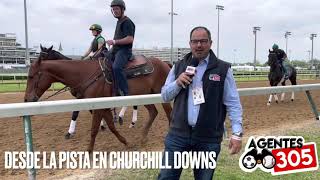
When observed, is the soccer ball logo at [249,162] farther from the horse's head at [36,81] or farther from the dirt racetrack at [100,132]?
the horse's head at [36,81]

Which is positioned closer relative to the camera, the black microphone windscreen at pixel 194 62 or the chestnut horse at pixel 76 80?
the black microphone windscreen at pixel 194 62

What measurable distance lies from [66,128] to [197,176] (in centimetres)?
591

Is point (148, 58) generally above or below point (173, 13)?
below

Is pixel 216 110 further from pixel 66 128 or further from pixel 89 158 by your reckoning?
pixel 66 128

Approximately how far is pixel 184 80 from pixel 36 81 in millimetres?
4296

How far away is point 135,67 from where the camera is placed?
805 centimetres

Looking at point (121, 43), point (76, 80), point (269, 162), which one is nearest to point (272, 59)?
point (121, 43)

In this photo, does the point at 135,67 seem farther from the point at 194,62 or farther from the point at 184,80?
the point at 184,80

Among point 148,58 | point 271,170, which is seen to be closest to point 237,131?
point 271,170

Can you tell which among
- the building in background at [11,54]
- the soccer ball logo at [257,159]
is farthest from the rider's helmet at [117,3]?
the building in background at [11,54]

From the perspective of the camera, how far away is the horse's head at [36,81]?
7.14 m

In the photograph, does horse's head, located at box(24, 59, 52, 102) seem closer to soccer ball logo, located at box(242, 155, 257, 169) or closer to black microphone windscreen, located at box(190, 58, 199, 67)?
soccer ball logo, located at box(242, 155, 257, 169)

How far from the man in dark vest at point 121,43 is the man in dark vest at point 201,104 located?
383cm

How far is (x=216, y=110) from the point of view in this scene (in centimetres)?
368
